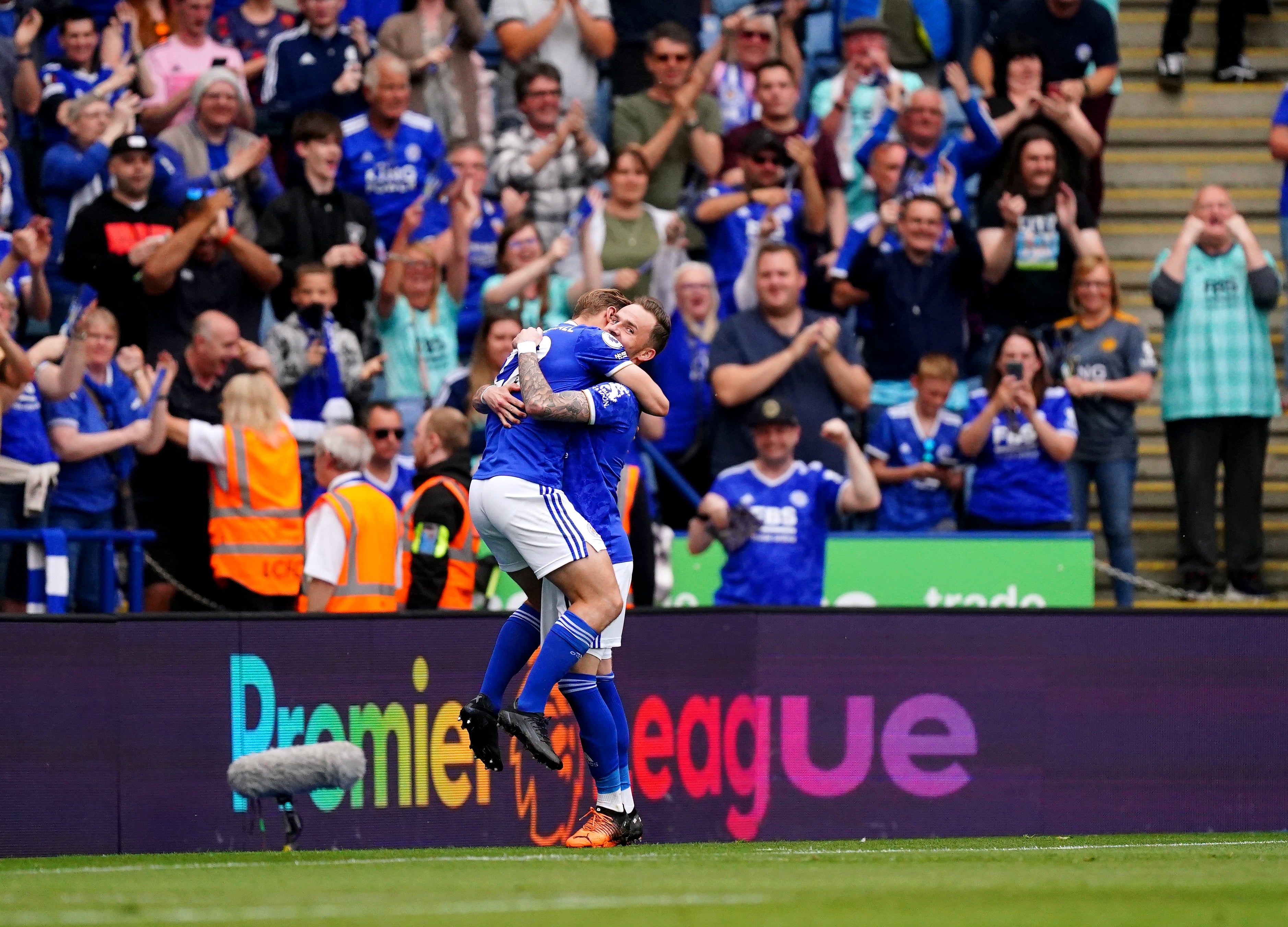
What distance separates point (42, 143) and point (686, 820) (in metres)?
6.93

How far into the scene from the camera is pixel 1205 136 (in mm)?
16656

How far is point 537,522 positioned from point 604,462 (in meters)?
0.48

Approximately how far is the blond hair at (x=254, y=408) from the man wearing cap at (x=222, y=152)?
192 centimetres

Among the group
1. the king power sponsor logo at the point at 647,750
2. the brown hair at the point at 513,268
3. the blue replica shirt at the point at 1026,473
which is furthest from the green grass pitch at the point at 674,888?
the brown hair at the point at 513,268

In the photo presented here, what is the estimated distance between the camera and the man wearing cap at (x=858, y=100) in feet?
47.8

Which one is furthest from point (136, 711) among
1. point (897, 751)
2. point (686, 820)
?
point (897, 751)

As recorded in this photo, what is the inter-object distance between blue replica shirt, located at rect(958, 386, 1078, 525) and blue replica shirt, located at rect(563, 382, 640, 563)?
463 cm

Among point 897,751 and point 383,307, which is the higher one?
point 383,307

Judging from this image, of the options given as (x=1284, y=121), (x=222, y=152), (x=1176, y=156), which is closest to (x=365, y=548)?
(x=222, y=152)

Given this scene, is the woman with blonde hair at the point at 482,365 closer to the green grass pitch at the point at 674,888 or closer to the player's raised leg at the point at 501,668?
the player's raised leg at the point at 501,668

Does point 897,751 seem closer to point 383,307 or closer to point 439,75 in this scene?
point 383,307

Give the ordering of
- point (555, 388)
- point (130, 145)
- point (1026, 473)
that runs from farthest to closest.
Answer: point (1026, 473) → point (130, 145) → point (555, 388)

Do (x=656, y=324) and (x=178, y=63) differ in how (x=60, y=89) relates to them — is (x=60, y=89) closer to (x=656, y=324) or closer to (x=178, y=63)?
(x=178, y=63)

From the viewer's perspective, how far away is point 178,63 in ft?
46.3
